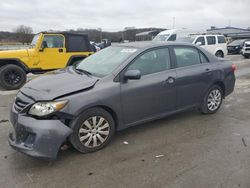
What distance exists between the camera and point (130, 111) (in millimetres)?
4203

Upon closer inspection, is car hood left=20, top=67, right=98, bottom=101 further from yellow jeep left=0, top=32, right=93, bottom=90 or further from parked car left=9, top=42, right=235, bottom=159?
yellow jeep left=0, top=32, right=93, bottom=90

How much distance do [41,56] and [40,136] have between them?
22.1 ft

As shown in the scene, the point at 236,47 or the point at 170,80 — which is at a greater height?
the point at 236,47

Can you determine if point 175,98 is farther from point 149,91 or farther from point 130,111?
point 130,111

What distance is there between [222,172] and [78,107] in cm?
202

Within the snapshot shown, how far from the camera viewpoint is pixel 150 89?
4379mm

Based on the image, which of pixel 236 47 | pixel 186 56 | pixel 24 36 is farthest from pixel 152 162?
pixel 24 36

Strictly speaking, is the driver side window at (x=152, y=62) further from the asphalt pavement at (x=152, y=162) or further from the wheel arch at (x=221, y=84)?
the wheel arch at (x=221, y=84)

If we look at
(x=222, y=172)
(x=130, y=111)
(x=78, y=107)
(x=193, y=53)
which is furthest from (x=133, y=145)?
(x=193, y=53)

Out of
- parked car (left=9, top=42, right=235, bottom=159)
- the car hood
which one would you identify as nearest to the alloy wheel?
parked car (left=9, top=42, right=235, bottom=159)

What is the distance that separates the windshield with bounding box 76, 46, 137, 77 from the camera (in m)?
4.28

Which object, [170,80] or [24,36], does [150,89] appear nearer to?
[170,80]

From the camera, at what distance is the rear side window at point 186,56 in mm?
4957

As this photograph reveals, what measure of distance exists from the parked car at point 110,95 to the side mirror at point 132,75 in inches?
0.6
